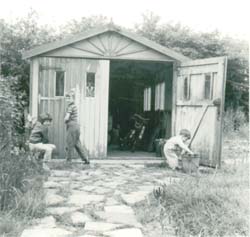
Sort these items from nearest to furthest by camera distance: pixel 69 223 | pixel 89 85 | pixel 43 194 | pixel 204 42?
pixel 69 223
pixel 43 194
pixel 89 85
pixel 204 42

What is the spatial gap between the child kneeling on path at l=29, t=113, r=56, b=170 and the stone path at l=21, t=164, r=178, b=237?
0.66m

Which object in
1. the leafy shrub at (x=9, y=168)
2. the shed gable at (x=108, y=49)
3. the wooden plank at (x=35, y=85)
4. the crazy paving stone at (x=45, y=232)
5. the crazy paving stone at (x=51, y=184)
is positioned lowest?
the crazy paving stone at (x=45, y=232)

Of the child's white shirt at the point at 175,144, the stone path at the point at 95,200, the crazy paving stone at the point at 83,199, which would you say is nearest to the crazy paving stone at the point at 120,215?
the stone path at the point at 95,200

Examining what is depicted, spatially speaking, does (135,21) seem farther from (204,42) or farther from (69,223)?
(69,223)

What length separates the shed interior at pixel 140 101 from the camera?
13.2 m

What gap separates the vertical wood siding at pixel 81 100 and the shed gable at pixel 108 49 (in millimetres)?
173

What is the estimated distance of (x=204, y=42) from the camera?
18125mm

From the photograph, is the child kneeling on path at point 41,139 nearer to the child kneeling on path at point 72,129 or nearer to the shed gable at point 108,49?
the child kneeling on path at point 72,129

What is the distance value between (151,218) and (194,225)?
2.25ft

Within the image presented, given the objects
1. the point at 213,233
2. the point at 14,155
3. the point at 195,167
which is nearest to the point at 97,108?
the point at 195,167

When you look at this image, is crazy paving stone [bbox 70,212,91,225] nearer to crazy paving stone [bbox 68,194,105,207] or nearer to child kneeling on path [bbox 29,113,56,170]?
crazy paving stone [bbox 68,194,105,207]

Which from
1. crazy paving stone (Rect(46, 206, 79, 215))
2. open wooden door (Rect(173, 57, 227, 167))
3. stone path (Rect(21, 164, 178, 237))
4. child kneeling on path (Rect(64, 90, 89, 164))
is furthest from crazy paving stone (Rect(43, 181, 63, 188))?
open wooden door (Rect(173, 57, 227, 167))

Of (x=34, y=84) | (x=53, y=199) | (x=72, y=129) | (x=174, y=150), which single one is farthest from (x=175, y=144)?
(x=53, y=199)

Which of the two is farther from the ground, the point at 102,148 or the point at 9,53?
the point at 9,53
